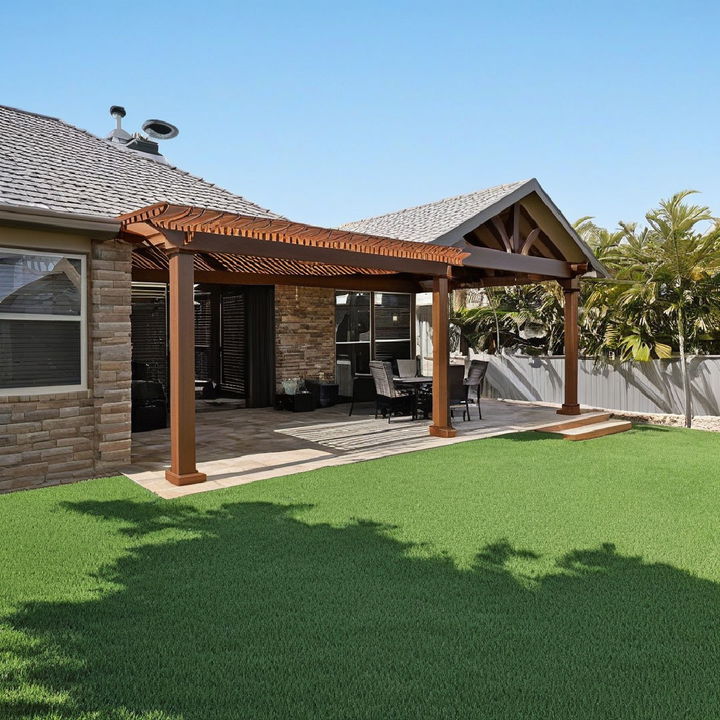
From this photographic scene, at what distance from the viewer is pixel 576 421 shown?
11.1 m

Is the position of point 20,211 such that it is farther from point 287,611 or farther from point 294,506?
point 287,611

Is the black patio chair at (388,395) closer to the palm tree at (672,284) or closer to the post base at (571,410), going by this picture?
the post base at (571,410)

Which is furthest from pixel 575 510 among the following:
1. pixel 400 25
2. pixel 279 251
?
pixel 400 25

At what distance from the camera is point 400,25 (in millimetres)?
12523

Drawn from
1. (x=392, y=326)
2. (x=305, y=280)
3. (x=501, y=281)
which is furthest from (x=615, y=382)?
(x=305, y=280)

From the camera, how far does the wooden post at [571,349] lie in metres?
12.0

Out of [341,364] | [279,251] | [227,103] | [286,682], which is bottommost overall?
[286,682]

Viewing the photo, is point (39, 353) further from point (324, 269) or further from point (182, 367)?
point (324, 269)

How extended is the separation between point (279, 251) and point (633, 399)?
31.1ft

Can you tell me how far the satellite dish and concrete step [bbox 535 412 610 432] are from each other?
32.0 ft

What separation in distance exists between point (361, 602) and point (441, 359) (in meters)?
5.92

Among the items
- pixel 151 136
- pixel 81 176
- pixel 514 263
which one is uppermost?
pixel 151 136

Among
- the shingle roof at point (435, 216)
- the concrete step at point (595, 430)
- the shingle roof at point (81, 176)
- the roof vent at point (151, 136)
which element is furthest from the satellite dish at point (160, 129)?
the concrete step at point (595, 430)

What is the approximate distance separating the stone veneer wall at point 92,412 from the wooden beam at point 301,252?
4.27 ft
